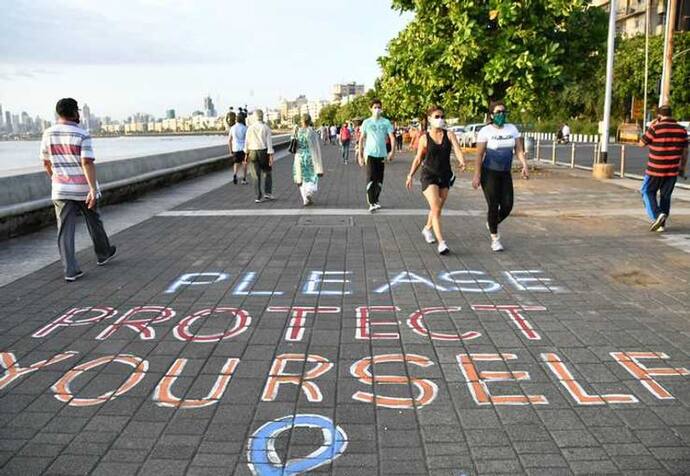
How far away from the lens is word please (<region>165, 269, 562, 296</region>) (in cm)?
596

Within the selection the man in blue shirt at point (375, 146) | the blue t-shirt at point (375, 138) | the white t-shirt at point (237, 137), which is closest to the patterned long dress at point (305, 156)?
the man in blue shirt at point (375, 146)

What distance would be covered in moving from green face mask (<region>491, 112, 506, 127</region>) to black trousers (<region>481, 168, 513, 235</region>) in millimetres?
589

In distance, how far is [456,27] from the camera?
18016mm

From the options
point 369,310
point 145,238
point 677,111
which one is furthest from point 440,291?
point 677,111

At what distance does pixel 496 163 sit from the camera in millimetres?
7613

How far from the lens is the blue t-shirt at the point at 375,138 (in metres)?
10.7

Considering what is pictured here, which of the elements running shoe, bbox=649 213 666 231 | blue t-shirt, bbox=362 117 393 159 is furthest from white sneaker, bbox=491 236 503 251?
blue t-shirt, bbox=362 117 393 159

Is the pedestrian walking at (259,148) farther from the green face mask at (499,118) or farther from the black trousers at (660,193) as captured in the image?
the black trousers at (660,193)

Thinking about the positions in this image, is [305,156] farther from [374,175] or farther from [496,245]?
[496,245]

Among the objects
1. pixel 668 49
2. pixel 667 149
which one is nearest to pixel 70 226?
pixel 667 149

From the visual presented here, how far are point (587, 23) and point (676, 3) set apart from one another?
161 inches

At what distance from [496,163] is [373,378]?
444 cm

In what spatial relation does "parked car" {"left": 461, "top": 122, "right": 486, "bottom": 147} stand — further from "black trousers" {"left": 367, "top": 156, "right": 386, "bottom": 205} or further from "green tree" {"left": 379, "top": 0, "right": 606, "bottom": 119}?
"black trousers" {"left": 367, "top": 156, "right": 386, "bottom": 205}

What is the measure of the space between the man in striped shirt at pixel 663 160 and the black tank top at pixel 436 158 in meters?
3.24
